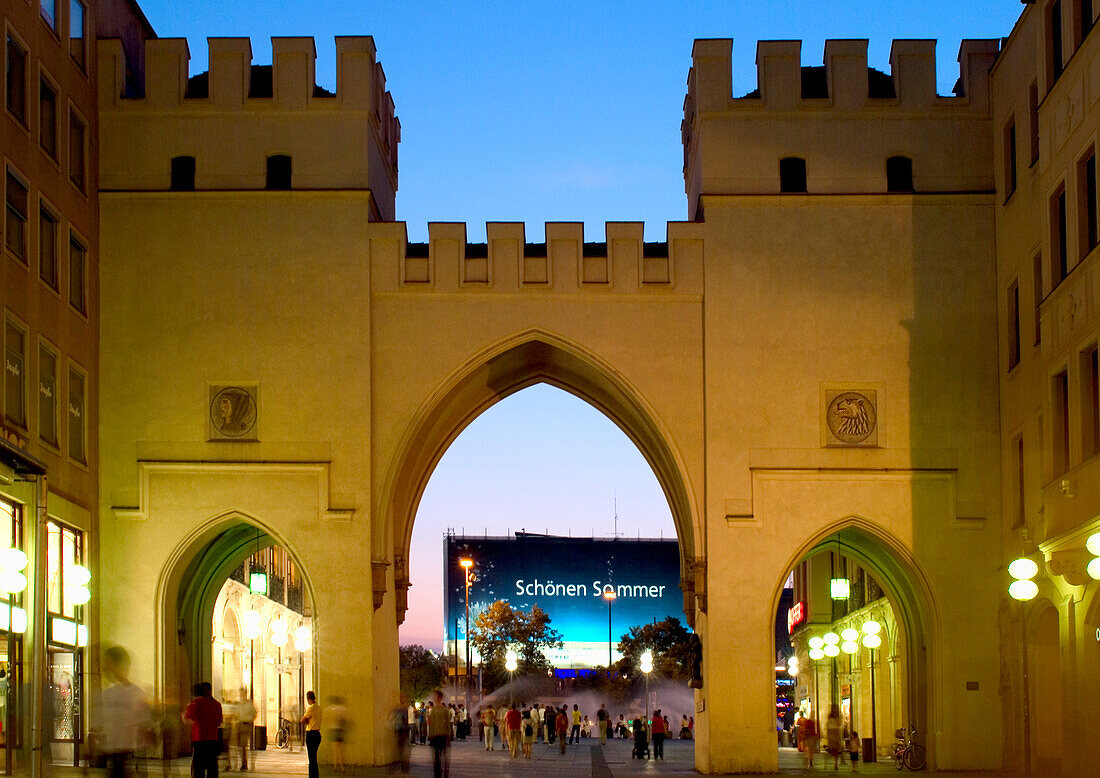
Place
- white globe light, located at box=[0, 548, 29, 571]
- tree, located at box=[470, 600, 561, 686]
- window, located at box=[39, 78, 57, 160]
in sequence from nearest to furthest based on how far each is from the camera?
white globe light, located at box=[0, 548, 29, 571] < window, located at box=[39, 78, 57, 160] < tree, located at box=[470, 600, 561, 686]

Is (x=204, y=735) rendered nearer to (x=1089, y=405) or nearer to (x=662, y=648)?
(x=1089, y=405)

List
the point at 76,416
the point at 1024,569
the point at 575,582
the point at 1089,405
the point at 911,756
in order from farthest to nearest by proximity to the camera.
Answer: the point at 575,582 → the point at 911,756 → the point at 76,416 → the point at 1089,405 → the point at 1024,569

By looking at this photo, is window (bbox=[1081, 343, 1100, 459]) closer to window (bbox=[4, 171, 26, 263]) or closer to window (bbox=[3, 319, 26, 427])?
window (bbox=[3, 319, 26, 427])

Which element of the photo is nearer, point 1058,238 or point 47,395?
point 1058,238

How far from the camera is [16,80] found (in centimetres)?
2686

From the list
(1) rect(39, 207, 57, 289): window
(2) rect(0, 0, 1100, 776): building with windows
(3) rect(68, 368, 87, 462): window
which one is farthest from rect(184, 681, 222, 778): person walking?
(3) rect(68, 368, 87, 462): window

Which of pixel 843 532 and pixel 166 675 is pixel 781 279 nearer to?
pixel 843 532

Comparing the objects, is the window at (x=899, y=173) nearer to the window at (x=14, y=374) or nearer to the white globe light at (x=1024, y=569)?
the white globe light at (x=1024, y=569)

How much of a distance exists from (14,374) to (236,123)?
26.6 feet

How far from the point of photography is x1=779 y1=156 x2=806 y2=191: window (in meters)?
32.4

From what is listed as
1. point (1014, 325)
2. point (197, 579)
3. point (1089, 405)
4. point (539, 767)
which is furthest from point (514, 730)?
point (1089, 405)

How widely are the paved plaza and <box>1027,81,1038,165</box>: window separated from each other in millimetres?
10988

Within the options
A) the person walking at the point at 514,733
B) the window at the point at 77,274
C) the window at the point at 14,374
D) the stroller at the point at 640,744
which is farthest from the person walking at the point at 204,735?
the stroller at the point at 640,744

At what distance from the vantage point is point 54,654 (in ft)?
92.6
